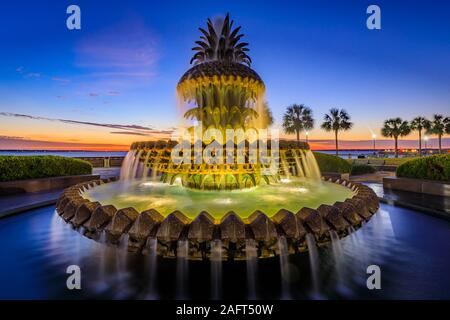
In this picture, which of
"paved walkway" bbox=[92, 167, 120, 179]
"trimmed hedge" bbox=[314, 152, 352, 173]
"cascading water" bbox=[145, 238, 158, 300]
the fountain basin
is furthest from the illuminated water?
"trimmed hedge" bbox=[314, 152, 352, 173]

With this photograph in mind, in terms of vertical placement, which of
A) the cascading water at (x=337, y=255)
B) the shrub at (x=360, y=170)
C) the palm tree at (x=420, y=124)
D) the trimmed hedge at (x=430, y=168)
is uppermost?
the palm tree at (x=420, y=124)

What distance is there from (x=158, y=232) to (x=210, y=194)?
290 cm

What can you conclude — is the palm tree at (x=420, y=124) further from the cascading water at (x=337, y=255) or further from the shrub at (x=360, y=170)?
the cascading water at (x=337, y=255)

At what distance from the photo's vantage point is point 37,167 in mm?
13422

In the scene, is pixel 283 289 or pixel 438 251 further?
pixel 438 251

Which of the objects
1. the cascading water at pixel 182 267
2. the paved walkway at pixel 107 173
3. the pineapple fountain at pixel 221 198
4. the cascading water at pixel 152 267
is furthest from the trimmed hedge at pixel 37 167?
the cascading water at pixel 182 267

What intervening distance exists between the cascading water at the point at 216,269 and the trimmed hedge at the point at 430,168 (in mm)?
13549

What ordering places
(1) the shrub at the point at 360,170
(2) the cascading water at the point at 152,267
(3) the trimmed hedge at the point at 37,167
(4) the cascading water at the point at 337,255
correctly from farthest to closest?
(1) the shrub at the point at 360,170 → (3) the trimmed hedge at the point at 37,167 → (4) the cascading water at the point at 337,255 → (2) the cascading water at the point at 152,267

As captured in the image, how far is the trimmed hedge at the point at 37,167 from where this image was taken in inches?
472

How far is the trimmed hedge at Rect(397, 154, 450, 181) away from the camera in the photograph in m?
11.6

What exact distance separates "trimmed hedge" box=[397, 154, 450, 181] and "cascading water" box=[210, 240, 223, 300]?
13.5 meters

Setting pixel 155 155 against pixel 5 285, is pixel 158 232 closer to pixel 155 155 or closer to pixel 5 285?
pixel 5 285
